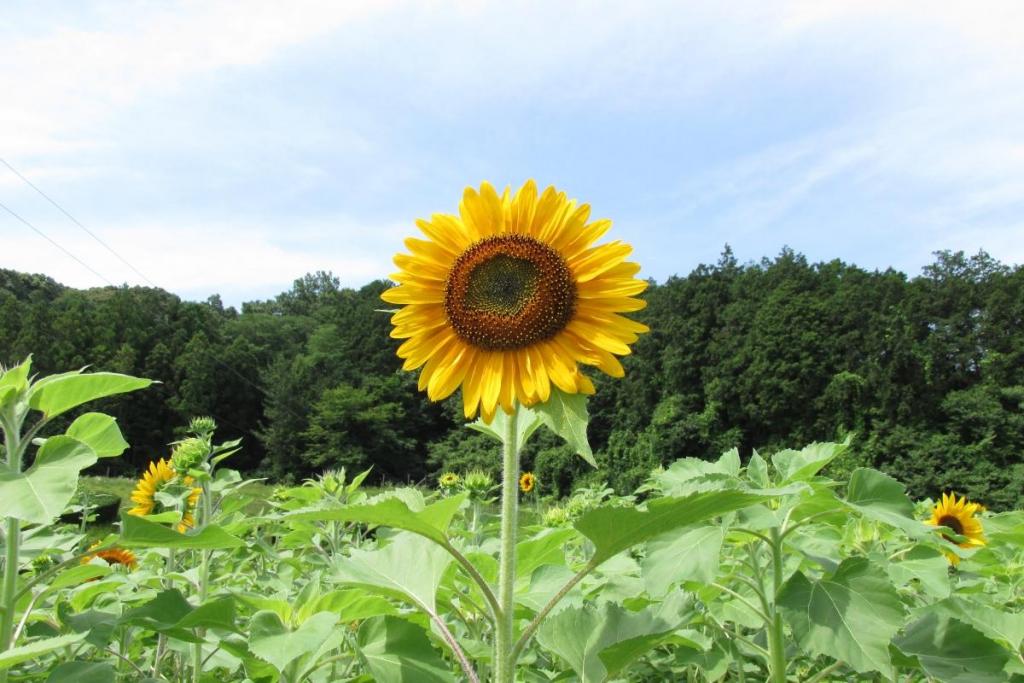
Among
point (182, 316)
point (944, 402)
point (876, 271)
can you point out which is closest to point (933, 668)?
point (944, 402)

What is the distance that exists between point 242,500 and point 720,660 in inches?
69.5

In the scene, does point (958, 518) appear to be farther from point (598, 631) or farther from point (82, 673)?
point (82, 673)

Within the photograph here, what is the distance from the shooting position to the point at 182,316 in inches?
2507

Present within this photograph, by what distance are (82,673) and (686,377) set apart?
4794cm

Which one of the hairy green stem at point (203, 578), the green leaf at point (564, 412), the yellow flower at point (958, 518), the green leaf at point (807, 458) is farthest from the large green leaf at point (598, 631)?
the yellow flower at point (958, 518)

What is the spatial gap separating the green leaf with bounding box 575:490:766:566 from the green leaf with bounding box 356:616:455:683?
395 millimetres

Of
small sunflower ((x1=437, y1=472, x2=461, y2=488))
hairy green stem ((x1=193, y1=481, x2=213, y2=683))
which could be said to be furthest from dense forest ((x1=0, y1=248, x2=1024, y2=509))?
hairy green stem ((x1=193, y1=481, x2=213, y2=683))

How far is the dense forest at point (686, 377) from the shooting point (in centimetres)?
3894

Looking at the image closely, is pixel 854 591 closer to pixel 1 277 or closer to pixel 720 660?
pixel 720 660

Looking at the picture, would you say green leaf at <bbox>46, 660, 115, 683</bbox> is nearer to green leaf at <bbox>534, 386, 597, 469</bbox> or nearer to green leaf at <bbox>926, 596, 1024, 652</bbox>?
green leaf at <bbox>534, 386, 597, 469</bbox>

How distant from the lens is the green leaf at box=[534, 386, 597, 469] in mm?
1261

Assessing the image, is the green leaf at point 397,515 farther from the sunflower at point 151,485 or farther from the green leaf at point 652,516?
the sunflower at point 151,485

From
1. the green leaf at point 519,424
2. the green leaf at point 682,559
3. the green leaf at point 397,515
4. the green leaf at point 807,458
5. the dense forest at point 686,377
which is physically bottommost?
the green leaf at point 682,559

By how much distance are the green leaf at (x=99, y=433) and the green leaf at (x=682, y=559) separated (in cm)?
123
